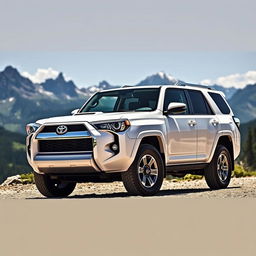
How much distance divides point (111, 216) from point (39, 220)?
100 cm

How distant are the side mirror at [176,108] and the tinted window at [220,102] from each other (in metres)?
2.53

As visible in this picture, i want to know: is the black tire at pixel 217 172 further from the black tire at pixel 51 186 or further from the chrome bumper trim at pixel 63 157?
the chrome bumper trim at pixel 63 157

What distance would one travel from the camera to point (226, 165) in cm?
1487

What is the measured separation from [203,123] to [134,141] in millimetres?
2722

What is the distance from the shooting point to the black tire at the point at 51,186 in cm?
1270

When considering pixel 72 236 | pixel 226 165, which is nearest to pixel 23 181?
pixel 226 165

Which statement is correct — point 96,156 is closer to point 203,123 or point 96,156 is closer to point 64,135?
point 64,135

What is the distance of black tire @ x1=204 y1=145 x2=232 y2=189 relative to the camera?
46.9ft

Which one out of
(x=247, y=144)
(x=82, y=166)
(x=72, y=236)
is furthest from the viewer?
(x=247, y=144)

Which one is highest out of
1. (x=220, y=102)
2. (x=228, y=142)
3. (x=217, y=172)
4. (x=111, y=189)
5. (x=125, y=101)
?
(x=125, y=101)

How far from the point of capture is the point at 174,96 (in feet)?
44.5

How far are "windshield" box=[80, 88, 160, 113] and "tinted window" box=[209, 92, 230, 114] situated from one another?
2397mm

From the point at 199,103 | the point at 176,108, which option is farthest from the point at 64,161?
the point at 199,103

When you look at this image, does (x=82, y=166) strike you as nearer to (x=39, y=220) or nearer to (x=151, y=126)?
(x=151, y=126)
